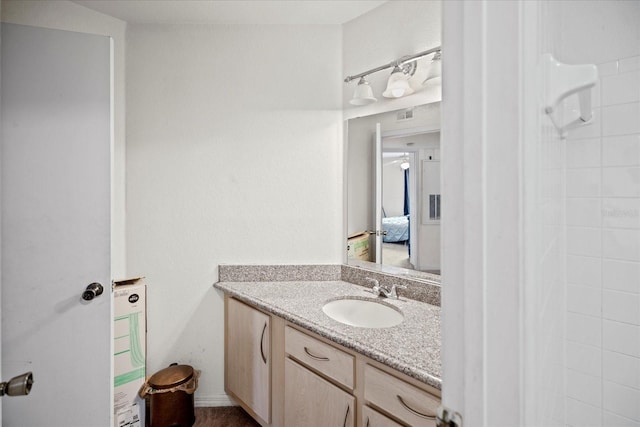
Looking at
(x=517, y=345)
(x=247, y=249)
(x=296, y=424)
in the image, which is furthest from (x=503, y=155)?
(x=247, y=249)

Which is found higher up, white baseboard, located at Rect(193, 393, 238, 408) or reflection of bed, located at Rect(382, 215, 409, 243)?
reflection of bed, located at Rect(382, 215, 409, 243)

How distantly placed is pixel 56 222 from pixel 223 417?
4.71 feet

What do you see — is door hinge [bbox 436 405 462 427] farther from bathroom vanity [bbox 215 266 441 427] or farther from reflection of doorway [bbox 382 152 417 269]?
reflection of doorway [bbox 382 152 417 269]

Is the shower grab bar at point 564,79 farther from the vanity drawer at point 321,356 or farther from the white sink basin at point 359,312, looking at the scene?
the white sink basin at point 359,312

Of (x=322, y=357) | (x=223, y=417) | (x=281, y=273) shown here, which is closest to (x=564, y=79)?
(x=322, y=357)

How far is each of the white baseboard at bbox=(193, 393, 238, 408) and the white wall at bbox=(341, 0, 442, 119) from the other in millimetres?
1908

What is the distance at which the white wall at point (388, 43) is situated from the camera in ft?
5.54

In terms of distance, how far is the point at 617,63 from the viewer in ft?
2.94

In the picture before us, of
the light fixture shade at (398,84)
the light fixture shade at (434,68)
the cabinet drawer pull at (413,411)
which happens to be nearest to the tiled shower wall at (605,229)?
the cabinet drawer pull at (413,411)

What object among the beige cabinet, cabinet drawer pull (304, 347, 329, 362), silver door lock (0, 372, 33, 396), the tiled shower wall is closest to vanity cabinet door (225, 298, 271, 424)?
the beige cabinet

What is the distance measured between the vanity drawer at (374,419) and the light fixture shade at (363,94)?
4.85 feet

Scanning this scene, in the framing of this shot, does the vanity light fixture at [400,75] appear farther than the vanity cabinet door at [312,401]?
Yes

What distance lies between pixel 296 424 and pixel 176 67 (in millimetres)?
2099

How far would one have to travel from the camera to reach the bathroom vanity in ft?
3.59
